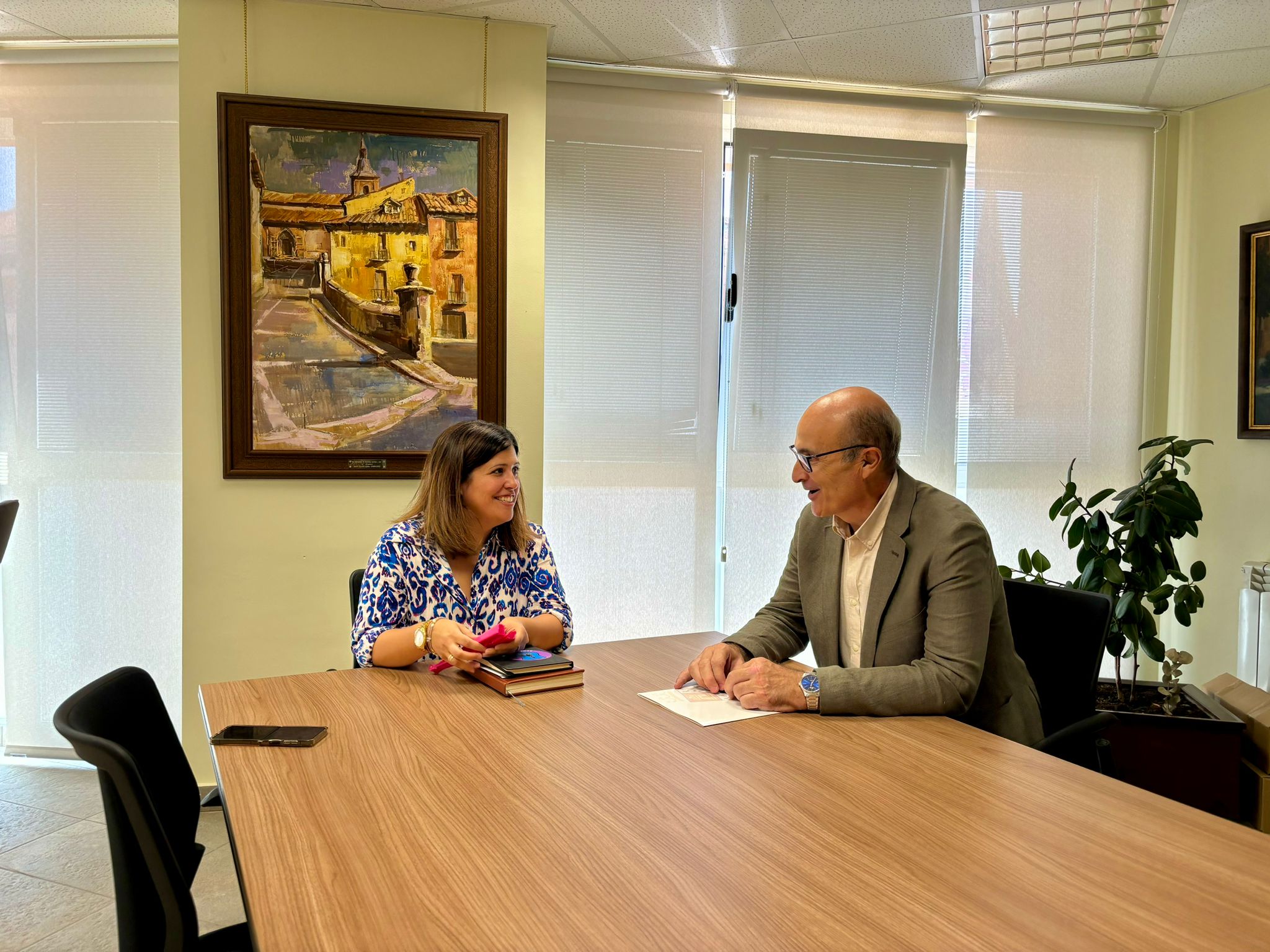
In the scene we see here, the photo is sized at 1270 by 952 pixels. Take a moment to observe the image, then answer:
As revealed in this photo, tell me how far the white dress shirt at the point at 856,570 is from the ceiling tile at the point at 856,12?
79.1 inches

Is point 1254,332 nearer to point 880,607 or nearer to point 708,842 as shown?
point 880,607

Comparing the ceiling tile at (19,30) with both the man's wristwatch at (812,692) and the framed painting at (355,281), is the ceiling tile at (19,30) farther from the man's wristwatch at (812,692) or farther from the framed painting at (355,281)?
the man's wristwatch at (812,692)

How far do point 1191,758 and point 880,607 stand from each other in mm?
1958

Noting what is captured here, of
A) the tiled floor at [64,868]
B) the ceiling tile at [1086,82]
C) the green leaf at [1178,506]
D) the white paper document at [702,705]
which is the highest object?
the ceiling tile at [1086,82]

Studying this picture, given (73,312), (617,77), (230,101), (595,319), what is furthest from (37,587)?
(617,77)

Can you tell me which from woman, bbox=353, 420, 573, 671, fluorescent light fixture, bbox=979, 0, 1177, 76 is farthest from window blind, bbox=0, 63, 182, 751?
fluorescent light fixture, bbox=979, 0, 1177, 76

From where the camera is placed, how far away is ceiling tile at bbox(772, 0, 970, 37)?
132 inches

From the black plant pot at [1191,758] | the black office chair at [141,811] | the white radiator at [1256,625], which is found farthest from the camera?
the white radiator at [1256,625]

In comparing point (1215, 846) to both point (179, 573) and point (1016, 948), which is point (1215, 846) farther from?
point (179, 573)

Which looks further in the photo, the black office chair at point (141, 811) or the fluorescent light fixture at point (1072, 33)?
the fluorescent light fixture at point (1072, 33)

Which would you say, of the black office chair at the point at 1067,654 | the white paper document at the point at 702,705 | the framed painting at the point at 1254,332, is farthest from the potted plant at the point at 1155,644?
the white paper document at the point at 702,705

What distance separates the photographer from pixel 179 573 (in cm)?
399

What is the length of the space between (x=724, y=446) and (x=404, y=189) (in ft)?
5.72

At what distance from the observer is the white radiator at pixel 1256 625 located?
13.0 feet
